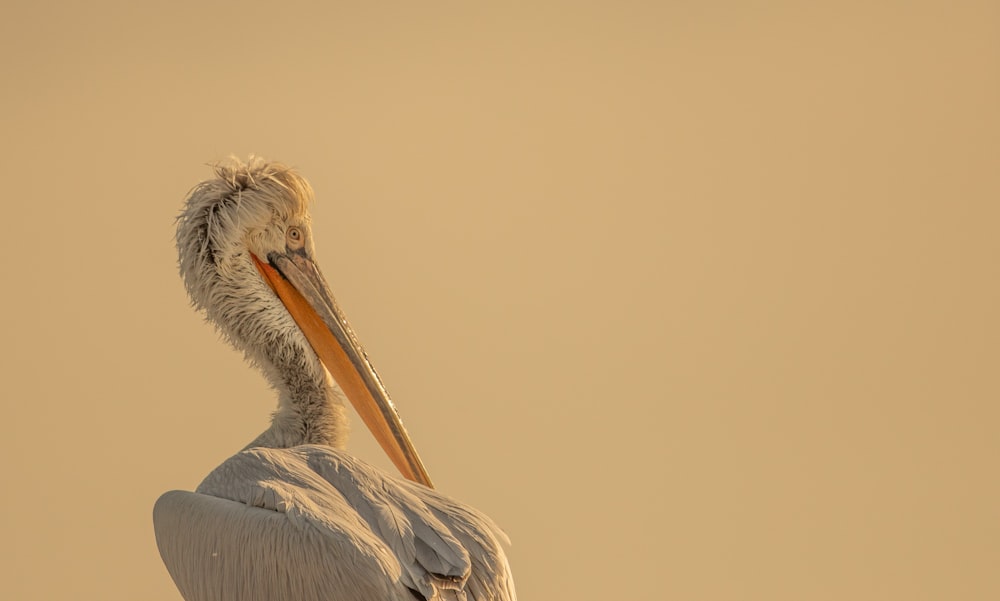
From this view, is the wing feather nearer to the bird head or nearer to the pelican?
the pelican

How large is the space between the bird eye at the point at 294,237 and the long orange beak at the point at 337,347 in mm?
26

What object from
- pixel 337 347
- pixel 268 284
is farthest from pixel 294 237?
pixel 337 347

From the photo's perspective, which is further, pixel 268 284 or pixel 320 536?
pixel 268 284

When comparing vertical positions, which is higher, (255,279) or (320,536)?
(255,279)

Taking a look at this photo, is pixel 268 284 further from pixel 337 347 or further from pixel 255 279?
pixel 337 347

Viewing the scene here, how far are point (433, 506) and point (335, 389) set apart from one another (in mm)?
937

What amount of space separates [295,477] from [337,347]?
2.87 feet

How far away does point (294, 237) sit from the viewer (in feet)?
15.1

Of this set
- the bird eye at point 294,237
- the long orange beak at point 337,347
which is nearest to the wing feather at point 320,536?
the long orange beak at point 337,347

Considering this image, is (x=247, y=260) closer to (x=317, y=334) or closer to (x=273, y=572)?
(x=317, y=334)

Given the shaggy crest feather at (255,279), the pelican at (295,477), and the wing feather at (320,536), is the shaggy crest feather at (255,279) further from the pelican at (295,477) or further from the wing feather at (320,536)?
the wing feather at (320,536)

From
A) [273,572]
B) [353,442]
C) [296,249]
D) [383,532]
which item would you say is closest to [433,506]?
[383,532]

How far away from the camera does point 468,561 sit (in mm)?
3492

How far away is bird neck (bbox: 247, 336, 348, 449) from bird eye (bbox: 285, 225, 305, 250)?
1.07 feet
